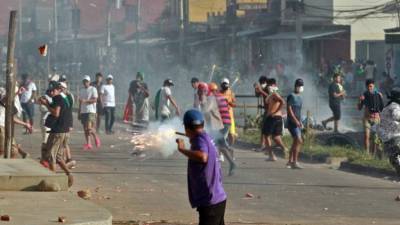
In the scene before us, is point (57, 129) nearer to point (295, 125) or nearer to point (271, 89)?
point (295, 125)

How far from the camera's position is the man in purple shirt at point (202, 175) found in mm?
9641

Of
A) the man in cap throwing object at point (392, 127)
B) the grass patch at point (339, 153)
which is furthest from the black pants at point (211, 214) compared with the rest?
the grass patch at point (339, 153)

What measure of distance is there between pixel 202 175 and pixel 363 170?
11101 millimetres

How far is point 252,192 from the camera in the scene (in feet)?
55.2

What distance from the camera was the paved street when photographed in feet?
46.1

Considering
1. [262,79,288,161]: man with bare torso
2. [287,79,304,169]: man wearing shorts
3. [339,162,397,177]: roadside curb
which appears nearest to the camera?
[339,162,397,177]: roadside curb

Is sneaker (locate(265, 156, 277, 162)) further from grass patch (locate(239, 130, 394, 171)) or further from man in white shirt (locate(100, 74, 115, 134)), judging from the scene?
man in white shirt (locate(100, 74, 115, 134))

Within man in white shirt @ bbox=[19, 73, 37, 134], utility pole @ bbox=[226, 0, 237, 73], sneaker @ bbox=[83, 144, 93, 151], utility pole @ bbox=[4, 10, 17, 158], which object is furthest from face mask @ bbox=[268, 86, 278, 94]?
utility pole @ bbox=[226, 0, 237, 73]

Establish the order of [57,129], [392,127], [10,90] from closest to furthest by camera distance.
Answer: [392,127]
[57,129]
[10,90]

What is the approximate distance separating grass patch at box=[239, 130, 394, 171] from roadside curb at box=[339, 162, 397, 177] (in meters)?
0.07

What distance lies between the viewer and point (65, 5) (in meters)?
72.4

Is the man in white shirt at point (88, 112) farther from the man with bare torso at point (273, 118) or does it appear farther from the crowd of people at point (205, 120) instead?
the man with bare torso at point (273, 118)

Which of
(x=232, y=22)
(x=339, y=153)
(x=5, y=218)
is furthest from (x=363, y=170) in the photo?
(x=232, y=22)

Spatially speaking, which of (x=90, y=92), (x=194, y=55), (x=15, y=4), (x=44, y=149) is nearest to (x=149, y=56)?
(x=194, y=55)
